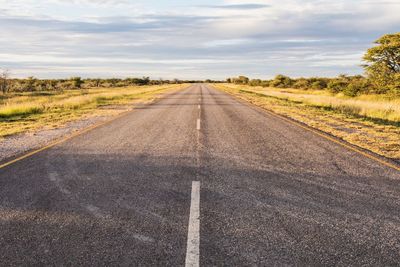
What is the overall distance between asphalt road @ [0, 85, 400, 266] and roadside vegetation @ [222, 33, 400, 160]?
102 inches

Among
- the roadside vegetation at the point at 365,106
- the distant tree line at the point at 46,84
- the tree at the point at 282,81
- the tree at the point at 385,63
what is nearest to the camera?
the roadside vegetation at the point at 365,106

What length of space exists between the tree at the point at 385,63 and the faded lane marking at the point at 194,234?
29.8 metres

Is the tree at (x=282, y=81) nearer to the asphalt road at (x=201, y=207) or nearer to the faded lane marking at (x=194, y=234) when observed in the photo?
the asphalt road at (x=201, y=207)

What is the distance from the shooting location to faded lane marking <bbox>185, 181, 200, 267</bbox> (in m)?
3.28

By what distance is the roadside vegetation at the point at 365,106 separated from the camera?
10.9 m

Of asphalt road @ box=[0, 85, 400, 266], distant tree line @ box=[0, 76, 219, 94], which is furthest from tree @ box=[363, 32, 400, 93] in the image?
A: distant tree line @ box=[0, 76, 219, 94]

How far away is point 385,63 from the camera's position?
1224 inches

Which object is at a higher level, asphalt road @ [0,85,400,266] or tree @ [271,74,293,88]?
tree @ [271,74,293,88]

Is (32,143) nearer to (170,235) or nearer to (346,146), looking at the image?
(170,235)

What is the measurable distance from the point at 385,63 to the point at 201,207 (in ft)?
105

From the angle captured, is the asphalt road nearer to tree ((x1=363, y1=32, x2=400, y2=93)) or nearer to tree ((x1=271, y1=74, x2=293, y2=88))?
tree ((x1=363, y1=32, x2=400, y2=93))

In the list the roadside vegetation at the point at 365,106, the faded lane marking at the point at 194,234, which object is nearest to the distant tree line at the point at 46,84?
the roadside vegetation at the point at 365,106

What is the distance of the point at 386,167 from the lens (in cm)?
702

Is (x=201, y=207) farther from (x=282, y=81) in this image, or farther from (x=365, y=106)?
(x=282, y=81)
